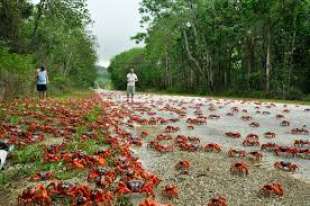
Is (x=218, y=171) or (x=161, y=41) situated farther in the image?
(x=161, y=41)

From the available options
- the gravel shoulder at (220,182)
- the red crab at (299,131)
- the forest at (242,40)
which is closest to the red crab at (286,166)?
the gravel shoulder at (220,182)

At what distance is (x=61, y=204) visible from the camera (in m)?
6.14

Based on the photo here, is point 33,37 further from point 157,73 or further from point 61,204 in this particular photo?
point 157,73

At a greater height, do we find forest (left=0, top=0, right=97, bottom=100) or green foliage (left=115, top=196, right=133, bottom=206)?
forest (left=0, top=0, right=97, bottom=100)

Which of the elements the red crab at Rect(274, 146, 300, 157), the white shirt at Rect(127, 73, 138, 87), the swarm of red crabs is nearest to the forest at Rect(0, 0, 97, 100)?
the white shirt at Rect(127, 73, 138, 87)

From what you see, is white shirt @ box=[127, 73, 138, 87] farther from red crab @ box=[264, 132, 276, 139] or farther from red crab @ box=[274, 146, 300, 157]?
red crab @ box=[274, 146, 300, 157]

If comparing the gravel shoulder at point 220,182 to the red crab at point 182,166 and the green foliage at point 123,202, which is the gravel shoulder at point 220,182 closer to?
the red crab at point 182,166

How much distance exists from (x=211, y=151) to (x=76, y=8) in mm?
31326

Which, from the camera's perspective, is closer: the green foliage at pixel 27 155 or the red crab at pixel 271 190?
the red crab at pixel 271 190

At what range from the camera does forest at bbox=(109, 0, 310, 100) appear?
46.2 m

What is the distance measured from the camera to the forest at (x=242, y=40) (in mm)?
46188

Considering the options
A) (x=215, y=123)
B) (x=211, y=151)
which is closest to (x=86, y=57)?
(x=215, y=123)

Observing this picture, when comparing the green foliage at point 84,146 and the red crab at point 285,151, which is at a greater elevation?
the green foliage at point 84,146

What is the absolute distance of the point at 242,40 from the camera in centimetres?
5856
